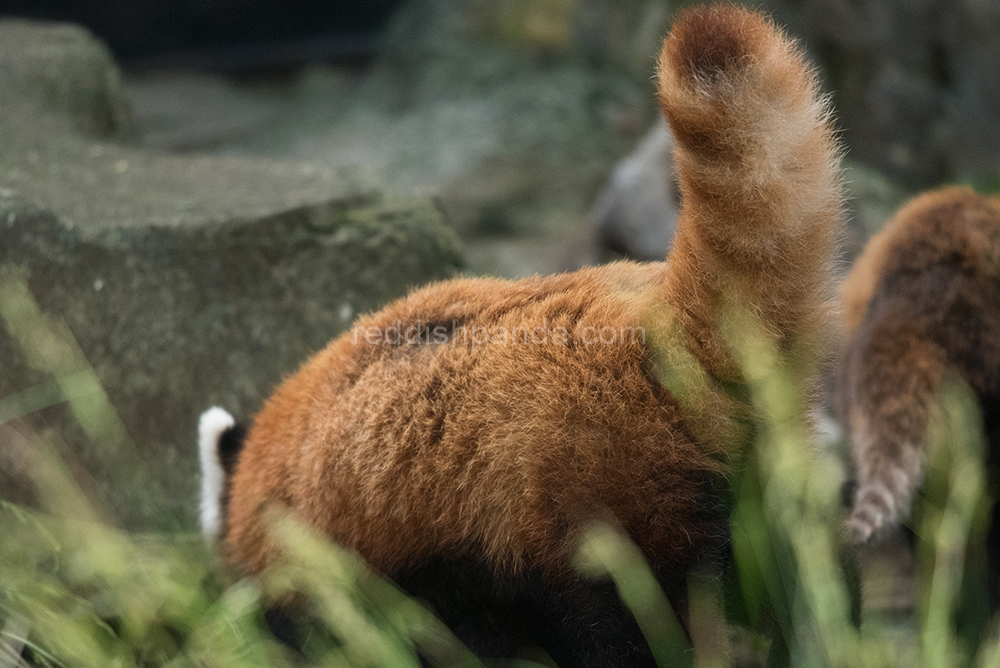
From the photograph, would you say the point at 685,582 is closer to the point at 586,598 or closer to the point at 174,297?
the point at 586,598

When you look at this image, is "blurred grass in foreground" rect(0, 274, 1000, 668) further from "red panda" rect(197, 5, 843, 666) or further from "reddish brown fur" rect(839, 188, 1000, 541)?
"reddish brown fur" rect(839, 188, 1000, 541)

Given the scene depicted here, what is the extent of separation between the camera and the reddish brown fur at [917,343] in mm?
2871

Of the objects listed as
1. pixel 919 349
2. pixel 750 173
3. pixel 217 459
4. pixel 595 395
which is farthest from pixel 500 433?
pixel 919 349

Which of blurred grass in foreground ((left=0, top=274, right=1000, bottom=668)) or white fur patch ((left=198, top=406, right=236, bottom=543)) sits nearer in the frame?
blurred grass in foreground ((left=0, top=274, right=1000, bottom=668))

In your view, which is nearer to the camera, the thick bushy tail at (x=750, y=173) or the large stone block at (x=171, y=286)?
the thick bushy tail at (x=750, y=173)

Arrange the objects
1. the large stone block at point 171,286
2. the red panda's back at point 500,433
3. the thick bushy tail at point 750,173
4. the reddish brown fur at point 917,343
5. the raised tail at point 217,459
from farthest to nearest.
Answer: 1. the large stone block at point 171,286
2. the reddish brown fur at point 917,343
3. the raised tail at point 217,459
4. the red panda's back at point 500,433
5. the thick bushy tail at point 750,173

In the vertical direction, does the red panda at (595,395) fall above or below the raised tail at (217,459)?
above

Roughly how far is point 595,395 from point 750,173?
21.2 inches

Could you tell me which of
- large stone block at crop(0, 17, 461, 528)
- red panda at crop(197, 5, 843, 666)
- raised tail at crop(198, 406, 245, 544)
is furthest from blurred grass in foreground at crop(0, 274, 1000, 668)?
large stone block at crop(0, 17, 461, 528)

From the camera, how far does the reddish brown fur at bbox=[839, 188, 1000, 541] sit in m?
2.87

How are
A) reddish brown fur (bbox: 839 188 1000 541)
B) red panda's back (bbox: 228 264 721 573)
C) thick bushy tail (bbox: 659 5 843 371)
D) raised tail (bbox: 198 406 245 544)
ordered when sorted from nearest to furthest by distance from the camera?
thick bushy tail (bbox: 659 5 843 371), red panda's back (bbox: 228 264 721 573), raised tail (bbox: 198 406 245 544), reddish brown fur (bbox: 839 188 1000 541)

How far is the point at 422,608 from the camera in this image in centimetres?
200

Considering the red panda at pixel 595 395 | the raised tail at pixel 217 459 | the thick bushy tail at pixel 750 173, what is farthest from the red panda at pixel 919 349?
the raised tail at pixel 217 459

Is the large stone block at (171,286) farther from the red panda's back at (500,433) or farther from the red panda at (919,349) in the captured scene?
the red panda at (919,349)
